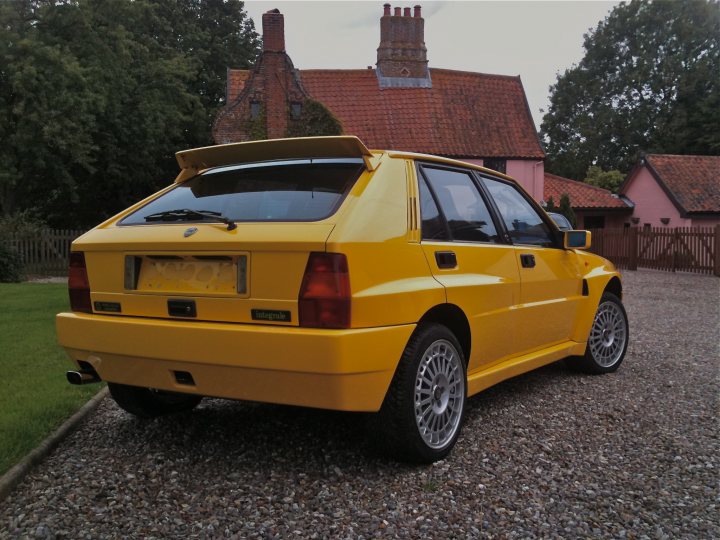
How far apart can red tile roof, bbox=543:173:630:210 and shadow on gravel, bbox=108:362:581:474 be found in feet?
105

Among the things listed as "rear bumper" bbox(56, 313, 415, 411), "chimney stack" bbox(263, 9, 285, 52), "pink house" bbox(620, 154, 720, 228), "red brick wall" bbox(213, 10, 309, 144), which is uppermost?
"chimney stack" bbox(263, 9, 285, 52)

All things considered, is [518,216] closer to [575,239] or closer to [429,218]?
[575,239]

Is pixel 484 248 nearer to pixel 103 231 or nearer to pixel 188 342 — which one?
pixel 188 342

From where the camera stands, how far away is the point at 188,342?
318cm

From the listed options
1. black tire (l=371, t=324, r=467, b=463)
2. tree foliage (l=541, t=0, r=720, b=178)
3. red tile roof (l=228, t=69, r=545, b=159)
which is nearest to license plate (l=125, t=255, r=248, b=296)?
black tire (l=371, t=324, r=467, b=463)

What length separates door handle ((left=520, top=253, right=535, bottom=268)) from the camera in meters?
4.54

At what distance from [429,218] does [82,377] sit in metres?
2.17

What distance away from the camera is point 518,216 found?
4805 millimetres

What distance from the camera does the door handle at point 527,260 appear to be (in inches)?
179

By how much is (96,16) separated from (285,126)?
9.05 metres

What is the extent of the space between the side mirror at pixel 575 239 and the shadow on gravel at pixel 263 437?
1.28 meters

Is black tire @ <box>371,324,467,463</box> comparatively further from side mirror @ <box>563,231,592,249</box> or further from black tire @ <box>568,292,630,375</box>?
black tire @ <box>568,292,630,375</box>

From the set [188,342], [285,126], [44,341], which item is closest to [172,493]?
[188,342]

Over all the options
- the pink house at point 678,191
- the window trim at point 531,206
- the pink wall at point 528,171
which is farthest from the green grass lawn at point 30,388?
the pink house at point 678,191
